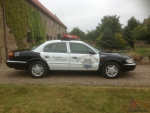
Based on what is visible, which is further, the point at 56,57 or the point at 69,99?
the point at 56,57

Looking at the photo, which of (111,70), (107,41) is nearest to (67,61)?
(111,70)

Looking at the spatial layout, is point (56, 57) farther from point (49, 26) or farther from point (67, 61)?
point (49, 26)

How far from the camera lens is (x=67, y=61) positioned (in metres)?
5.59

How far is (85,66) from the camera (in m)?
5.61

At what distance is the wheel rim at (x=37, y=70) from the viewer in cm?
557

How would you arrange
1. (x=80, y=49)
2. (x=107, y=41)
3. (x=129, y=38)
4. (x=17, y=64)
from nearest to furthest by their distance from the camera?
(x=17, y=64)
(x=80, y=49)
(x=107, y=41)
(x=129, y=38)

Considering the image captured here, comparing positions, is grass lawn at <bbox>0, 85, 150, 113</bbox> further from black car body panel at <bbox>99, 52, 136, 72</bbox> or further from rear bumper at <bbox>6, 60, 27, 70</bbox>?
black car body panel at <bbox>99, 52, 136, 72</bbox>

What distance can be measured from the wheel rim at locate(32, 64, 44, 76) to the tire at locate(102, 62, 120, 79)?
2.52m

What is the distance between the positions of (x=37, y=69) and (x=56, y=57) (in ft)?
2.99

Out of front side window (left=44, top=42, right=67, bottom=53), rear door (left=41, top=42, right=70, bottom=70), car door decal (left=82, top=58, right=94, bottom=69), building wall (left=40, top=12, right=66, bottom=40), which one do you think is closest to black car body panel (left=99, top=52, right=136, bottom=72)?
car door decal (left=82, top=58, right=94, bottom=69)

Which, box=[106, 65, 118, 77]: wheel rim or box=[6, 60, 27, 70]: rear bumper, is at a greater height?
box=[6, 60, 27, 70]: rear bumper

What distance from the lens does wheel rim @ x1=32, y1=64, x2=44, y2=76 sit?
5570mm

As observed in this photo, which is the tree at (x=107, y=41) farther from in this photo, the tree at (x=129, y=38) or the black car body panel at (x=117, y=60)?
the black car body panel at (x=117, y=60)

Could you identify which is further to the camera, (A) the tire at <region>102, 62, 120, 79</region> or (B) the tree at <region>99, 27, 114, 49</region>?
(B) the tree at <region>99, 27, 114, 49</region>
